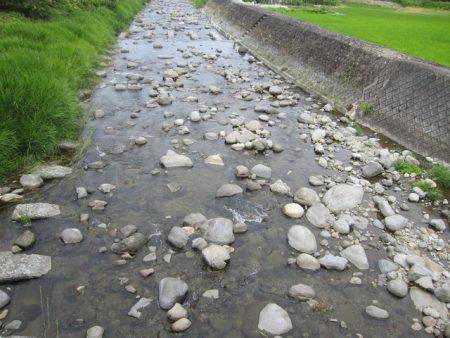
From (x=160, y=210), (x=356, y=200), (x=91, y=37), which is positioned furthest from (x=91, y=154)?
(x=91, y=37)

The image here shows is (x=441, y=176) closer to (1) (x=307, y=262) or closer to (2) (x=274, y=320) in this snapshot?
(1) (x=307, y=262)

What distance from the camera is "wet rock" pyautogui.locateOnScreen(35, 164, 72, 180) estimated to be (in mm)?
5852

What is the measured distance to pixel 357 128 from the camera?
8.59 metres

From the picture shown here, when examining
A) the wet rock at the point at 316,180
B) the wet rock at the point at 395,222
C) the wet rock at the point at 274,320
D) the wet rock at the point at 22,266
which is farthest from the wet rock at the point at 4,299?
the wet rock at the point at 395,222

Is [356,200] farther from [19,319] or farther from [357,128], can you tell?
[19,319]

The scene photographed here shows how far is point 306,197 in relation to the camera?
19.0 ft

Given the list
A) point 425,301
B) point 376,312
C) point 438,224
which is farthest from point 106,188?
point 438,224

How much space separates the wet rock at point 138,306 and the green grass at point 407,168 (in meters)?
5.31

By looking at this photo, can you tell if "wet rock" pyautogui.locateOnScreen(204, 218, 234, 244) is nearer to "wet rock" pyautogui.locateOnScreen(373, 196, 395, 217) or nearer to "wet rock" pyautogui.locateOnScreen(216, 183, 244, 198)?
"wet rock" pyautogui.locateOnScreen(216, 183, 244, 198)

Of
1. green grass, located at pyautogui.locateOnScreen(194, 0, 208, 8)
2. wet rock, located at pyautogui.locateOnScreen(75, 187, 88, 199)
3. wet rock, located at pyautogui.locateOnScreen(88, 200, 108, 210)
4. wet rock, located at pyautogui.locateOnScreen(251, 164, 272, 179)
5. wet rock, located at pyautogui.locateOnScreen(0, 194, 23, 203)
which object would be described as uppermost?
green grass, located at pyautogui.locateOnScreen(194, 0, 208, 8)

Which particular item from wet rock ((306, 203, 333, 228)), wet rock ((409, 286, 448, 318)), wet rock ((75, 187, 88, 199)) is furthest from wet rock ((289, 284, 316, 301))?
wet rock ((75, 187, 88, 199))

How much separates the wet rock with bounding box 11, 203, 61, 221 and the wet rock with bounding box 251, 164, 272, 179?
131 inches

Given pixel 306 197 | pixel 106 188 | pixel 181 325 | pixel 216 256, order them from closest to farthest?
pixel 181 325, pixel 216 256, pixel 106 188, pixel 306 197

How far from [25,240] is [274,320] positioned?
10.5 feet
